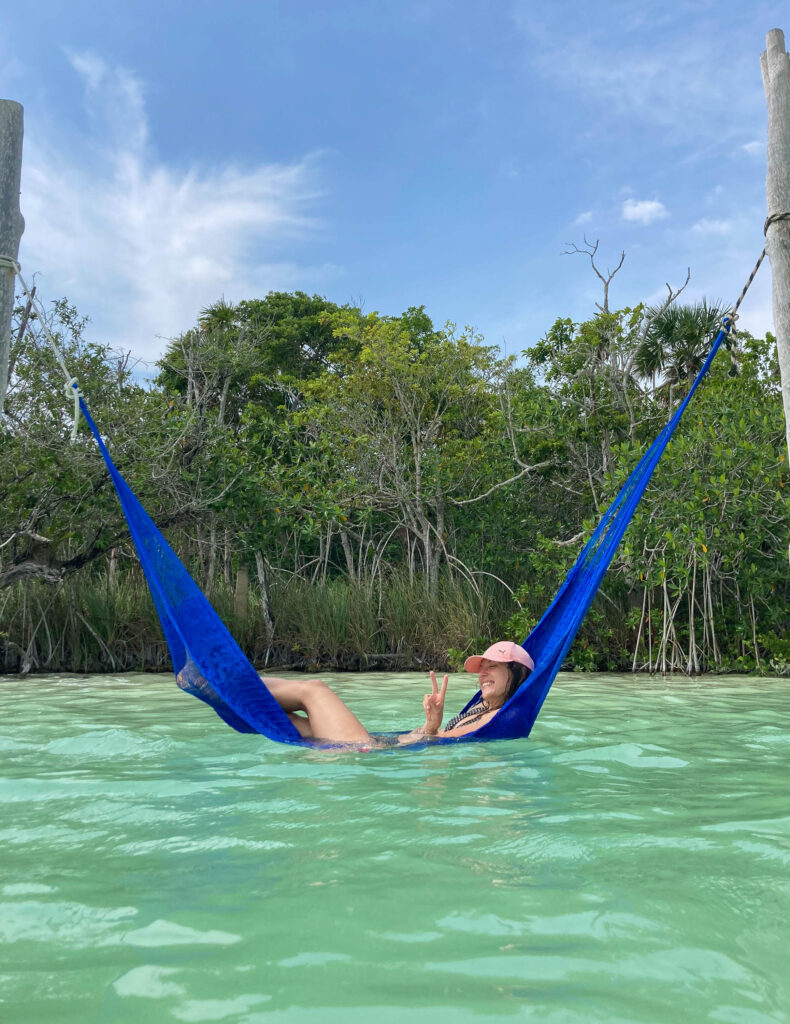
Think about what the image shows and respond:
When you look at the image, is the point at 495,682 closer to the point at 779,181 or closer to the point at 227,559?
the point at 779,181

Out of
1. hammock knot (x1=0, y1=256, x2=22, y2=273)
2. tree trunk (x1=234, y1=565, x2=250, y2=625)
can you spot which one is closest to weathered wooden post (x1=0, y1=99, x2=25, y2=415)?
hammock knot (x1=0, y1=256, x2=22, y2=273)

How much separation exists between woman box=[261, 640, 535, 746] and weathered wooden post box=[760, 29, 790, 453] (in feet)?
5.09

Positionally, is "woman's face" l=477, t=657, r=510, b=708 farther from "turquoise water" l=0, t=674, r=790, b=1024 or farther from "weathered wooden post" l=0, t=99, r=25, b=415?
"weathered wooden post" l=0, t=99, r=25, b=415

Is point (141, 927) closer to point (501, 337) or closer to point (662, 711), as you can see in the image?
point (662, 711)

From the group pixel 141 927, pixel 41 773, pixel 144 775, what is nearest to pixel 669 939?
pixel 141 927

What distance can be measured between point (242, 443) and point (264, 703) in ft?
17.8

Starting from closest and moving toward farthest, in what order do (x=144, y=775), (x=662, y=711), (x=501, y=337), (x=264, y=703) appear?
(x=144, y=775)
(x=264, y=703)
(x=662, y=711)
(x=501, y=337)

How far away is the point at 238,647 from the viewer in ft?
11.7

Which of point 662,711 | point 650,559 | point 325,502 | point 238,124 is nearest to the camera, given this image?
point 662,711

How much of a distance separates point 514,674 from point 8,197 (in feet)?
8.29

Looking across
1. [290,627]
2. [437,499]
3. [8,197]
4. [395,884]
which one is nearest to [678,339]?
[437,499]

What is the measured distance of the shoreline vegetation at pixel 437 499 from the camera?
706cm

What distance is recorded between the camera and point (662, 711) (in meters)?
4.82

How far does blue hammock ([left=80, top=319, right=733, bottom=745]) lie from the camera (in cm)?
326
